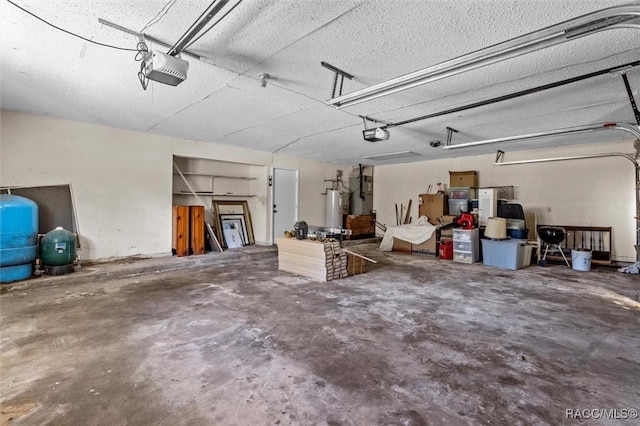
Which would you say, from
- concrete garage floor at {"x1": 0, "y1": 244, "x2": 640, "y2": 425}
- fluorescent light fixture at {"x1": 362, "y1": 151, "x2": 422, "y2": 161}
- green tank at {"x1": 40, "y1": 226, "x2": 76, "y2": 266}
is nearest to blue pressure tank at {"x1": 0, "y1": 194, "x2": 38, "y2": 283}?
green tank at {"x1": 40, "y1": 226, "x2": 76, "y2": 266}

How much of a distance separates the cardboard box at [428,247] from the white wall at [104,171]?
5.12 metres

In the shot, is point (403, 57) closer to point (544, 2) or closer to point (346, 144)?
point (544, 2)

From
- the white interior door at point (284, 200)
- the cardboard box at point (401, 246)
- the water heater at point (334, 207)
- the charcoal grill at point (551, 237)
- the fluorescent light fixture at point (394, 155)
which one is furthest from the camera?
the water heater at point (334, 207)

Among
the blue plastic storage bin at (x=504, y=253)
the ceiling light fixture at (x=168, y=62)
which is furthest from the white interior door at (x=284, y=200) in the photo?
the ceiling light fixture at (x=168, y=62)

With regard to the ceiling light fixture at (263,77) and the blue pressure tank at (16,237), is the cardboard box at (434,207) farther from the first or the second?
the blue pressure tank at (16,237)

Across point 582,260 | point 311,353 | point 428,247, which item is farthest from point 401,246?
point 311,353

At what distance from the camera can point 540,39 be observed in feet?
6.25

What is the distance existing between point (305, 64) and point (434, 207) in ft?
18.7

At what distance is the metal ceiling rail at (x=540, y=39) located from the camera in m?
1.69

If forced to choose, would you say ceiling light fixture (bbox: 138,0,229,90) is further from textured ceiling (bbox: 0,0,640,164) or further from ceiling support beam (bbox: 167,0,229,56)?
textured ceiling (bbox: 0,0,640,164)

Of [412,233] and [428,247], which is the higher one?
[412,233]

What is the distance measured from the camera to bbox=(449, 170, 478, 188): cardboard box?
7.09 m

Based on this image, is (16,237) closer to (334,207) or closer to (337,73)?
(337,73)

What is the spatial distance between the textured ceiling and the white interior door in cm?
266
